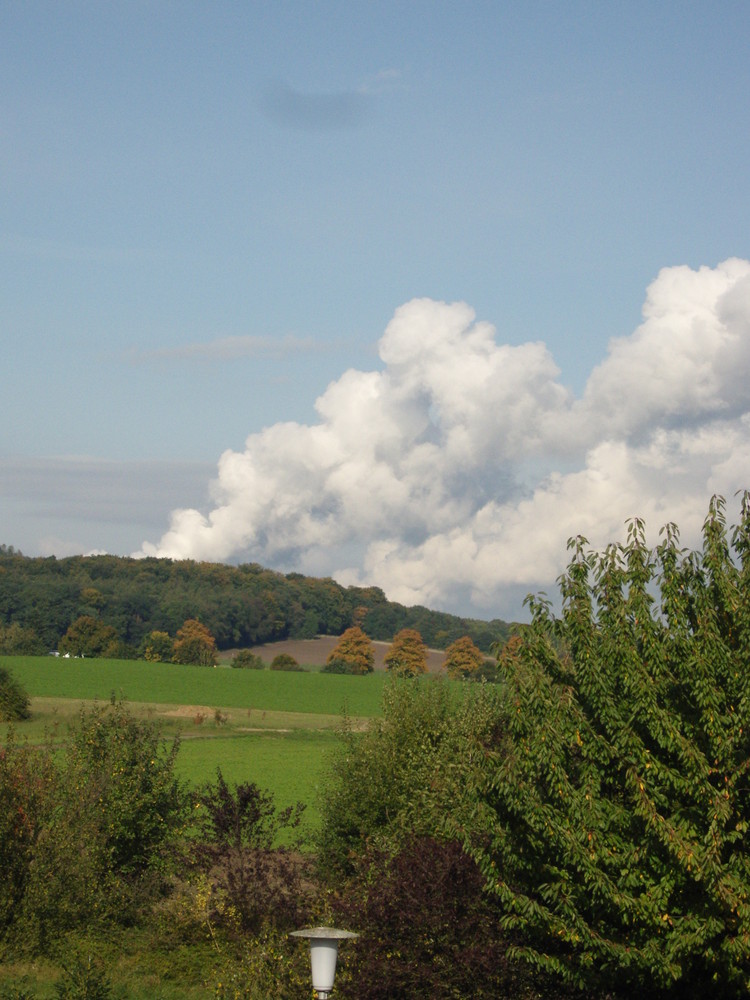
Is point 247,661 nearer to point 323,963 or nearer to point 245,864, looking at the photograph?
point 245,864

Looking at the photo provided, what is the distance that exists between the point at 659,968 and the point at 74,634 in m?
126

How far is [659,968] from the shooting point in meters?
12.7

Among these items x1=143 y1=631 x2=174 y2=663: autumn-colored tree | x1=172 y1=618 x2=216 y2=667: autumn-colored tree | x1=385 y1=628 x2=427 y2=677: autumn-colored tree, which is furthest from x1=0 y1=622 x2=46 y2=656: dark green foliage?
x1=385 y1=628 x2=427 y2=677: autumn-colored tree

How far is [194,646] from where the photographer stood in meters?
134

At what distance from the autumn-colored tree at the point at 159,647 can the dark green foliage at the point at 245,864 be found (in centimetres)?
11060

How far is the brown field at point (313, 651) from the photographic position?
138 meters

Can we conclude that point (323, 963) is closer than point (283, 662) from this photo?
Yes

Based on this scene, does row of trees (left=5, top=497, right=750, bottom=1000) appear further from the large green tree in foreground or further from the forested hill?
the forested hill

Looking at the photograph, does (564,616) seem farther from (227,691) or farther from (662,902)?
(227,691)


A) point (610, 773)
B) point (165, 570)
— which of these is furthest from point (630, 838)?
point (165, 570)

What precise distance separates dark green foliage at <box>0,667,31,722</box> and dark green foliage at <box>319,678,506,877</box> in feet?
138

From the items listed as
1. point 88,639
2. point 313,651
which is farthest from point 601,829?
point 313,651

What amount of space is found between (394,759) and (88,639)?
112 metres

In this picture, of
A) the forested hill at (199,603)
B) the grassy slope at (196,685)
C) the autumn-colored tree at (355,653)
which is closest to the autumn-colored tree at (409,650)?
the autumn-colored tree at (355,653)
